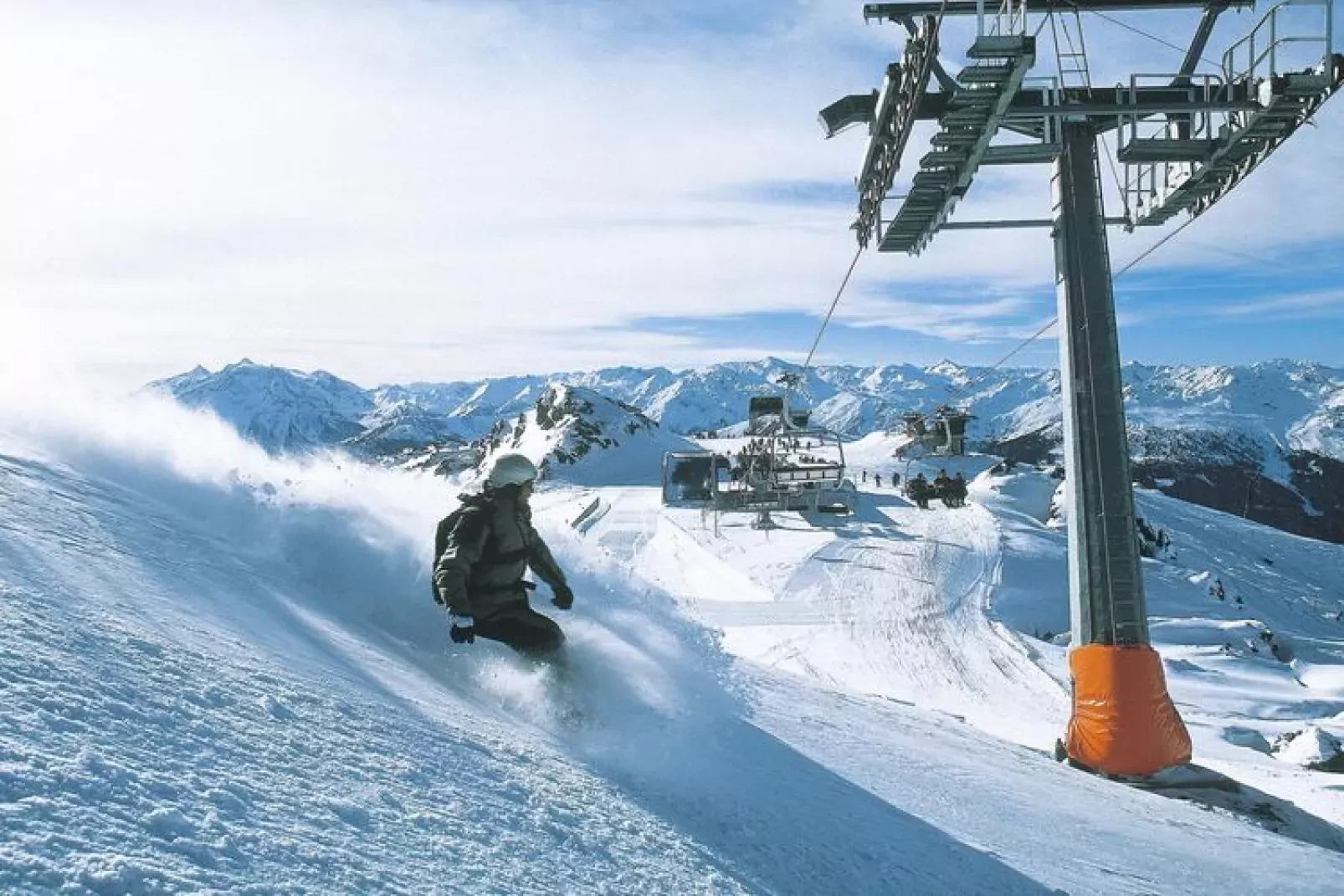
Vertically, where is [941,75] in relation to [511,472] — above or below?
above

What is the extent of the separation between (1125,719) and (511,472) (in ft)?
25.8

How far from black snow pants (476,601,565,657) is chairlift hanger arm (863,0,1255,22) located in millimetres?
7827

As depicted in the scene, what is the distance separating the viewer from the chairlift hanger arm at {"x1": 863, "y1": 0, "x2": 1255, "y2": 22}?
34.9 ft

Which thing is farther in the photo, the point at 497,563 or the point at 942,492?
the point at 942,492

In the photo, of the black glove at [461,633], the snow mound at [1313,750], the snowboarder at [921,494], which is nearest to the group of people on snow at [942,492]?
the snowboarder at [921,494]

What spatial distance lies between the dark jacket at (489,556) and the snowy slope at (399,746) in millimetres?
455

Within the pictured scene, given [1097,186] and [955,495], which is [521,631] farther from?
[955,495]

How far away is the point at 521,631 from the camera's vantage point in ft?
20.2

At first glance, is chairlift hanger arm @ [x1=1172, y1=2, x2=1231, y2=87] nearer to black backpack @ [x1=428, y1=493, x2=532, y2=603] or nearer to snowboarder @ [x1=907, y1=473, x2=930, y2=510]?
black backpack @ [x1=428, y1=493, x2=532, y2=603]

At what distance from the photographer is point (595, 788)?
14.6ft

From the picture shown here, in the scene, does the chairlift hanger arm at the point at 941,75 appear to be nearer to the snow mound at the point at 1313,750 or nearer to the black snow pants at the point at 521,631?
the black snow pants at the point at 521,631

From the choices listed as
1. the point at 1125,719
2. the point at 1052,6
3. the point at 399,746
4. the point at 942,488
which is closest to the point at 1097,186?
the point at 1052,6

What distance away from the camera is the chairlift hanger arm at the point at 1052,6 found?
1062 centimetres

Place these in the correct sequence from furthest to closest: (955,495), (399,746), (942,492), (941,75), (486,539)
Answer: (942,492)
(955,495)
(941,75)
(486,539)
(399,746)
